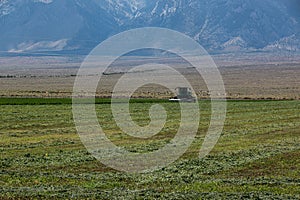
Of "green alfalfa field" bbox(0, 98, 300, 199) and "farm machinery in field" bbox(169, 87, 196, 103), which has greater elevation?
"farm machinery in field" bbox(169, 87, 196, 103)

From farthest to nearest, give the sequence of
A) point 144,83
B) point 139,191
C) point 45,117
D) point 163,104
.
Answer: point 144,83, point 163,104, point 45,117, point 139,191

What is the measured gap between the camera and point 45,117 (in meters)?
38.2

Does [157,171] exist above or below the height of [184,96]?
below

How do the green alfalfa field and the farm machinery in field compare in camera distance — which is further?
the farm machinery in field

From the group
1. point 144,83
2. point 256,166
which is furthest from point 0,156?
point 144,83

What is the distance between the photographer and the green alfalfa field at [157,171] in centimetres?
1582

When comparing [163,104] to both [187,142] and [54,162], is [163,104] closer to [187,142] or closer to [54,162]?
[187,142]

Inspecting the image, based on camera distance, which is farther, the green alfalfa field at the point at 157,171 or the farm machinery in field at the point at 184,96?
the farm machinery in field at the point at 184,96

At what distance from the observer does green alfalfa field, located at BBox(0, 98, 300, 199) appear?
1582cm

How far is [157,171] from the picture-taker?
1914cm

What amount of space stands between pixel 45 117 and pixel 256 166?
2126 cm

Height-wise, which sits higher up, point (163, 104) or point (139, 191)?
point (163, 104)

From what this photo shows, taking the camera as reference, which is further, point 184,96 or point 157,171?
point 184,96

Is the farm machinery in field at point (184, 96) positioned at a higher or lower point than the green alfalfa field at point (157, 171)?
higher
